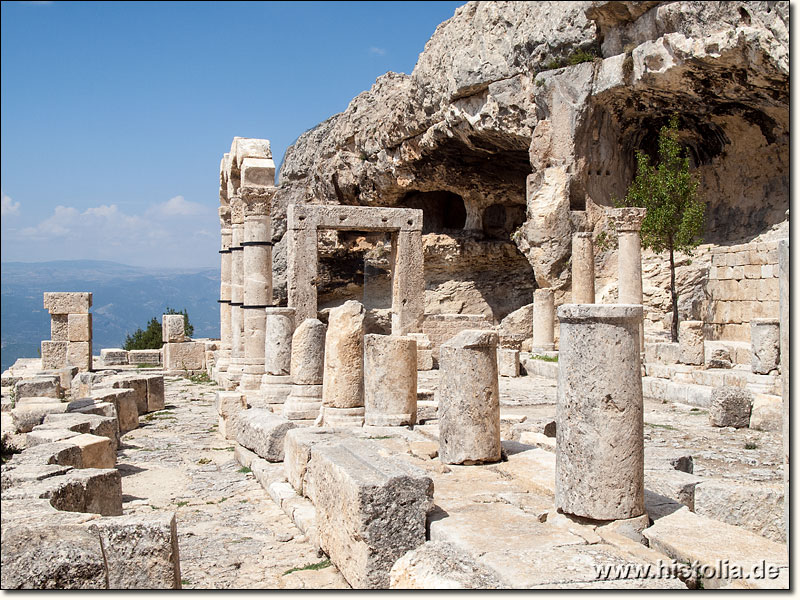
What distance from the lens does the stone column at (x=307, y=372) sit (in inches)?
396

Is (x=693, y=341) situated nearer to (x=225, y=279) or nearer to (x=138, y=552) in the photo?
(x=225, y=279)

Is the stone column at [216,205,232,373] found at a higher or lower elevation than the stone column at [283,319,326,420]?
higher

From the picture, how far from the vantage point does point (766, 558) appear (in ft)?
13.3

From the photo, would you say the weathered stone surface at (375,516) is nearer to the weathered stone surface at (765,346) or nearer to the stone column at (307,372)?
the stone column at (307,372)

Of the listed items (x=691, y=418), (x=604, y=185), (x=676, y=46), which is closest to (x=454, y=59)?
(x=604, y=185)

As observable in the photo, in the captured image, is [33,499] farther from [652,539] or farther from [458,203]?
[458,203]

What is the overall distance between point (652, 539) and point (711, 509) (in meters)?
1.04

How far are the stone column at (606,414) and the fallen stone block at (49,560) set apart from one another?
9.21ft

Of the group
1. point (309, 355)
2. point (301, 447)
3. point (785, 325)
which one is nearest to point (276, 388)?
point (309, 355)

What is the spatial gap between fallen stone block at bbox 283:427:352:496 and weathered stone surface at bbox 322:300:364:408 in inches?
32.2

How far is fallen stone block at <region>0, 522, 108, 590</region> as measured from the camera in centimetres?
359

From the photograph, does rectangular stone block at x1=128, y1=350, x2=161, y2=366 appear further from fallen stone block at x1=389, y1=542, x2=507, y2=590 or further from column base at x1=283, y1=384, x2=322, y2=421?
fallen stone block at x1=389, y1=542, x2=507, y2=590

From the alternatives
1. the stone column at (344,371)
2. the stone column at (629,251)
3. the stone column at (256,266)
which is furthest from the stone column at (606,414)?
the stone column at (629,251)

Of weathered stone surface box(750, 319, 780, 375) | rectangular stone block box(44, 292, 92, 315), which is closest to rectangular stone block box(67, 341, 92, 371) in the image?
rectangular stone block box(44, 292, 92, 315)
